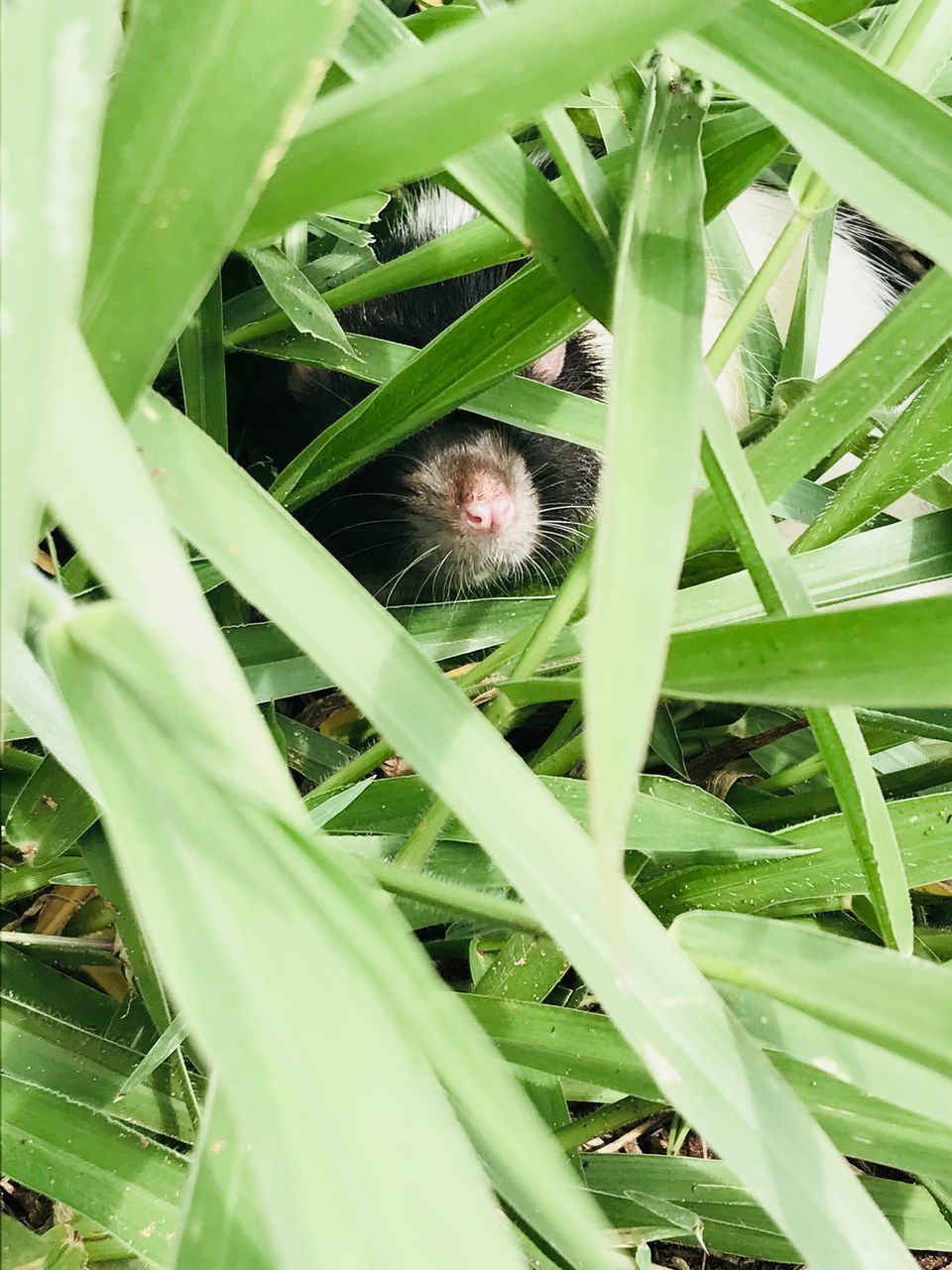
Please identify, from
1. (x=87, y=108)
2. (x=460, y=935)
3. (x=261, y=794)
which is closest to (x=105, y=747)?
(x=261, y=794)

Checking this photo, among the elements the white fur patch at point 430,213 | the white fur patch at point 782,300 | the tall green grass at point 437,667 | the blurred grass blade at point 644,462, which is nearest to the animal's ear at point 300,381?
the white fur patch at point 430,213

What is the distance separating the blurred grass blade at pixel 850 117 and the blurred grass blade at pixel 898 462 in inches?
9.5

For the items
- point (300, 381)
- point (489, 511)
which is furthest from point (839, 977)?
point (300, 381)

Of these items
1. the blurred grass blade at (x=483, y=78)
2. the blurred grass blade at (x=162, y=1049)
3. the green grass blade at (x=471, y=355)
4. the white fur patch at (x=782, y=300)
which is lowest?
the blurred grass blade at (x=162, y=1049)

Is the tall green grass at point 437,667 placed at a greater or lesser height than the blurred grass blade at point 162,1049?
greater

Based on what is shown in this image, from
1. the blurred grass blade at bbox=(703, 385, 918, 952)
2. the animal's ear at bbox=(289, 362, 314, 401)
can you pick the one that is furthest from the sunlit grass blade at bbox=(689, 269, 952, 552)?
the animal's ear at bbox=(289, 362, 314, 401)

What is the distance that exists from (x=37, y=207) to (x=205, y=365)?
491 mm

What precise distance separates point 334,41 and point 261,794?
0.80 feet

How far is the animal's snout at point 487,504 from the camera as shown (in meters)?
0.98

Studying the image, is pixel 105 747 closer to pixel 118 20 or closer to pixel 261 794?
pixel 261 794

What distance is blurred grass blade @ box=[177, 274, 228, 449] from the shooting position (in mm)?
735

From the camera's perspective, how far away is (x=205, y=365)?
0.75 meters

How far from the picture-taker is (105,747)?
0.33 m

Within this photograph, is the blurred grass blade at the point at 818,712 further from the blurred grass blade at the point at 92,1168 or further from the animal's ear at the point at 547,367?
the animal's ear at the point at 547,367
